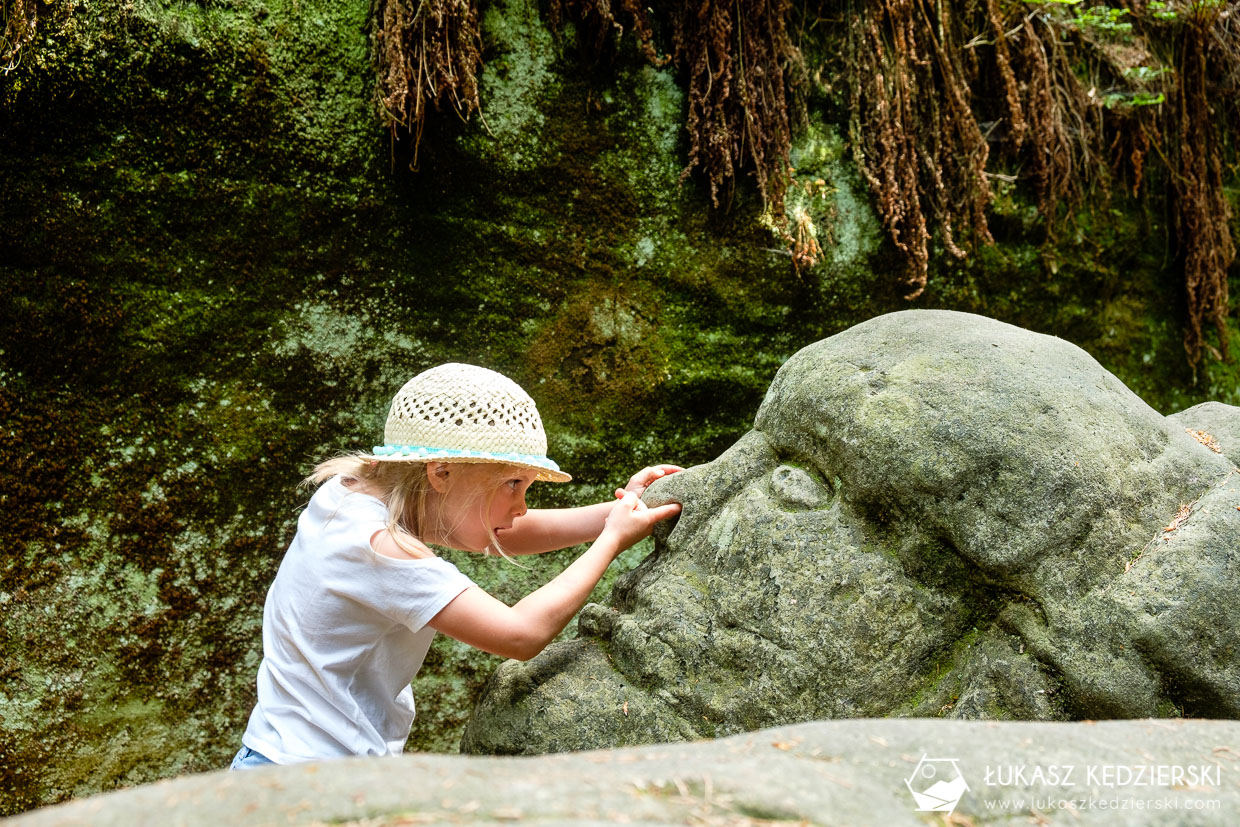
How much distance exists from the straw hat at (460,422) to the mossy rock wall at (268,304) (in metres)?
1.00

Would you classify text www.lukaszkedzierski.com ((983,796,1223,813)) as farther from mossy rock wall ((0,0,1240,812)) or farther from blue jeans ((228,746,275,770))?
mossy rock wall ((0,0,1240,812))

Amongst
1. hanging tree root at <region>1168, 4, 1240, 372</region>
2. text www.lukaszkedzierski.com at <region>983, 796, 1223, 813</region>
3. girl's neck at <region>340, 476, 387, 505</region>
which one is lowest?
text www.lukaszkedzierski.com at <region>983, 796, 1223, 813</region>

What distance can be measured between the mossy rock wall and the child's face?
0.91 meters

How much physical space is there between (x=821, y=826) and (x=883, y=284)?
2.84 m

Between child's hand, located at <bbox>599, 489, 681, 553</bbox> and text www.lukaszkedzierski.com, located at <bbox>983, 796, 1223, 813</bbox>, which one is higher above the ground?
child's hand, located at <bbox>599, 489, 681, 553</bbox>

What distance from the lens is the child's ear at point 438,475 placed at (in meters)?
2.42

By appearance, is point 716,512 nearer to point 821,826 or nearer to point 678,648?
point 678,648

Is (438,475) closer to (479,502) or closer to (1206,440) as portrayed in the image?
(479,502)

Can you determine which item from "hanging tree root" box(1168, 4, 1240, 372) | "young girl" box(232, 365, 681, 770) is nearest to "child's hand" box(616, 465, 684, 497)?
"young girl" box(232, 365, 681, 770)

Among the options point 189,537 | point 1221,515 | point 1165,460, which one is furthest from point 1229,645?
point 189,537

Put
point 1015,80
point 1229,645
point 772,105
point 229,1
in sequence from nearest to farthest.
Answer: point 1229,645, point 229,1, point 772,105, point 1015,80

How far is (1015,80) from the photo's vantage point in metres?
3.99

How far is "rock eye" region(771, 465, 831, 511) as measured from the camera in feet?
8.00

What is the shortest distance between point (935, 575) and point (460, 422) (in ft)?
4.33
